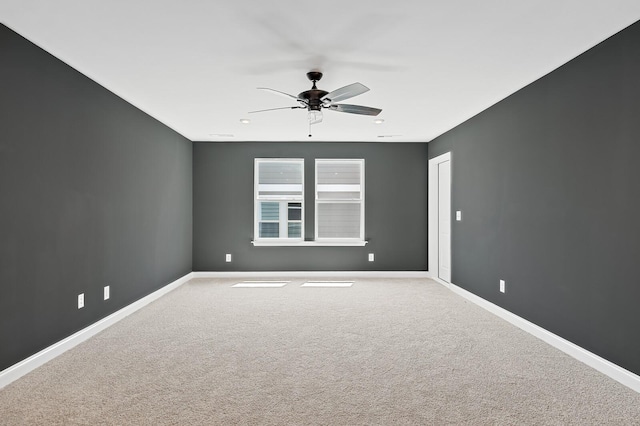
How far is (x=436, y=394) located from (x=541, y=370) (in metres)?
0.98

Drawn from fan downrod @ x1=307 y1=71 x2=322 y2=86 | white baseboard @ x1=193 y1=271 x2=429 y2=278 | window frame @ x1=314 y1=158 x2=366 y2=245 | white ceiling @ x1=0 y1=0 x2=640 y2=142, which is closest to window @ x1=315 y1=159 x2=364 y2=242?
window frame @ x1=314 y1=158 x2=366 y2=245

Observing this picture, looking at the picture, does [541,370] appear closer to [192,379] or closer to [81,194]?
[192,379]

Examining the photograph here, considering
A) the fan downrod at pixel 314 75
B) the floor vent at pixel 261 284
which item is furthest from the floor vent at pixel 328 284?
the fan downrod at pixel 314 75

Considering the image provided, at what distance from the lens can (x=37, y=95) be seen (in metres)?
2.94

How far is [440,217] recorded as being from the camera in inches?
257

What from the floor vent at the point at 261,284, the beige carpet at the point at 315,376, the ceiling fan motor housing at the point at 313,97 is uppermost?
the ceiling fan motor housing at the point at 313,97

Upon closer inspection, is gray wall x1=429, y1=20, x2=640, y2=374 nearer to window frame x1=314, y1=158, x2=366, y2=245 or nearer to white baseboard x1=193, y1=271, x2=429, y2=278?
white baseboard x1=193, y1=271, x2=429, y2=278

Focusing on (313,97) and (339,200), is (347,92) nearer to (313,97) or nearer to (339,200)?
(313,97)

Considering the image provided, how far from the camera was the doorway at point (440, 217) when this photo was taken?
625 centimetres

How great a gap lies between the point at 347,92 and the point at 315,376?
2.21 metres

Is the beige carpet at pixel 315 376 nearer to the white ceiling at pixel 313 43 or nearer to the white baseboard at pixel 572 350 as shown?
the white baseboard at pixel 572 350

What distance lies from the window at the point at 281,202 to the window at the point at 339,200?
1.13ft

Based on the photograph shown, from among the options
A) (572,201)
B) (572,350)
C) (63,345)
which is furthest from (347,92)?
(63,345)

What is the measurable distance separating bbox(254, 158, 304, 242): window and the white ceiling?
251 cm
